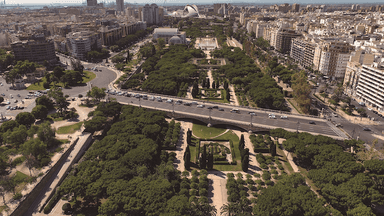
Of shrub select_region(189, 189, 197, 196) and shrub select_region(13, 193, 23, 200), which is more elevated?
shrub select_region(13, 193, 23, 200)

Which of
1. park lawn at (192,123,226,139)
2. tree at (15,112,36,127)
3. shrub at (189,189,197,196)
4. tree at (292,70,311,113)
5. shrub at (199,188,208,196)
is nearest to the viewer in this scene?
shrub at (199,188,208,196)

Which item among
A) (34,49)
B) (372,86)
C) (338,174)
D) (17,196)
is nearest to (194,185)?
(338,174)

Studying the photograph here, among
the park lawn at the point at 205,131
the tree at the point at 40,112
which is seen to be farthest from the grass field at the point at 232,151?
the tree at the point at 40,112

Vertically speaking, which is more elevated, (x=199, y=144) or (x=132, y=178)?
(x=132, y=178)

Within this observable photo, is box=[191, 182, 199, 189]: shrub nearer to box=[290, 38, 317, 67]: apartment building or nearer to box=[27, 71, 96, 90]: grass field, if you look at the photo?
box=[27, 71, 96, 90]: grass field

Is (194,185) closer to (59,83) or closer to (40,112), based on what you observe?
(40,112)

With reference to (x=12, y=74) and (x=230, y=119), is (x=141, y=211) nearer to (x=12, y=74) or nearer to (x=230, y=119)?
(x=230, y=119)

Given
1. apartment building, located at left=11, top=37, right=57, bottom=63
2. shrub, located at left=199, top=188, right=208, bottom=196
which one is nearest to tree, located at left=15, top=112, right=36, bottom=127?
shrub, located at left=199, top=188, right=208, bottom=196

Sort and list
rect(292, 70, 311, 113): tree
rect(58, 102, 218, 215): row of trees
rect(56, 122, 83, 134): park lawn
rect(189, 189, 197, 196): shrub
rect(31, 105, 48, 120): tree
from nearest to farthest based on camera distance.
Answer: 1. rect(58, 102, 218, 215): row of trees
2. rect(189, 189, 197, 196): shrub
3. rect(56, 122, 83, 134): park lawn
4. rect(31, 105, 48, 120): tree
5. rect(292, 70, 311, 113): tree
